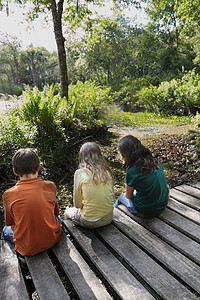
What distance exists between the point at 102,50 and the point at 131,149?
81.5 ft

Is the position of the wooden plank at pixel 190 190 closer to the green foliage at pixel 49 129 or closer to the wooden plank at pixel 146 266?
the wooden plank at pixel 146 266

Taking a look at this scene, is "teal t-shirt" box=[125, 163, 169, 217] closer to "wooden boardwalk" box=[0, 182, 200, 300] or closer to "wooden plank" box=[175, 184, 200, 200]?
"wooden boardwalk" box=[0, 182, 200, 300]

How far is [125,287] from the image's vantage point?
1.86 meters

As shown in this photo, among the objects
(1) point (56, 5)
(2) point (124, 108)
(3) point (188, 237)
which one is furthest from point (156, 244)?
(2) point (124, 108)

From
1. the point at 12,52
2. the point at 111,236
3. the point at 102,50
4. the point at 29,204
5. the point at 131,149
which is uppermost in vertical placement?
the point at 12,52

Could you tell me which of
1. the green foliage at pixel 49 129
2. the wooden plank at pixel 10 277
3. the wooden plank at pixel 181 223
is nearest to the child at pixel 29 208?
the wooden plank at pixel 10 277

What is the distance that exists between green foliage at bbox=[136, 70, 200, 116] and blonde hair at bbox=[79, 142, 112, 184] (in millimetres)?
9209

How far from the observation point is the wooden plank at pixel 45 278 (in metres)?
1.83

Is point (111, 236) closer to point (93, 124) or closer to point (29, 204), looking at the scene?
point (29, 204)

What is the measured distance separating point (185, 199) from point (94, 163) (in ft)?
5.64

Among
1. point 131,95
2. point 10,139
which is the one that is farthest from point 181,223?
point 131,95

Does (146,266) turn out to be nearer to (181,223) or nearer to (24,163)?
(181,223)

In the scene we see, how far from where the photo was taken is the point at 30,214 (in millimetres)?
2111

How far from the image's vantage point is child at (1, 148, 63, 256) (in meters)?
2.12
